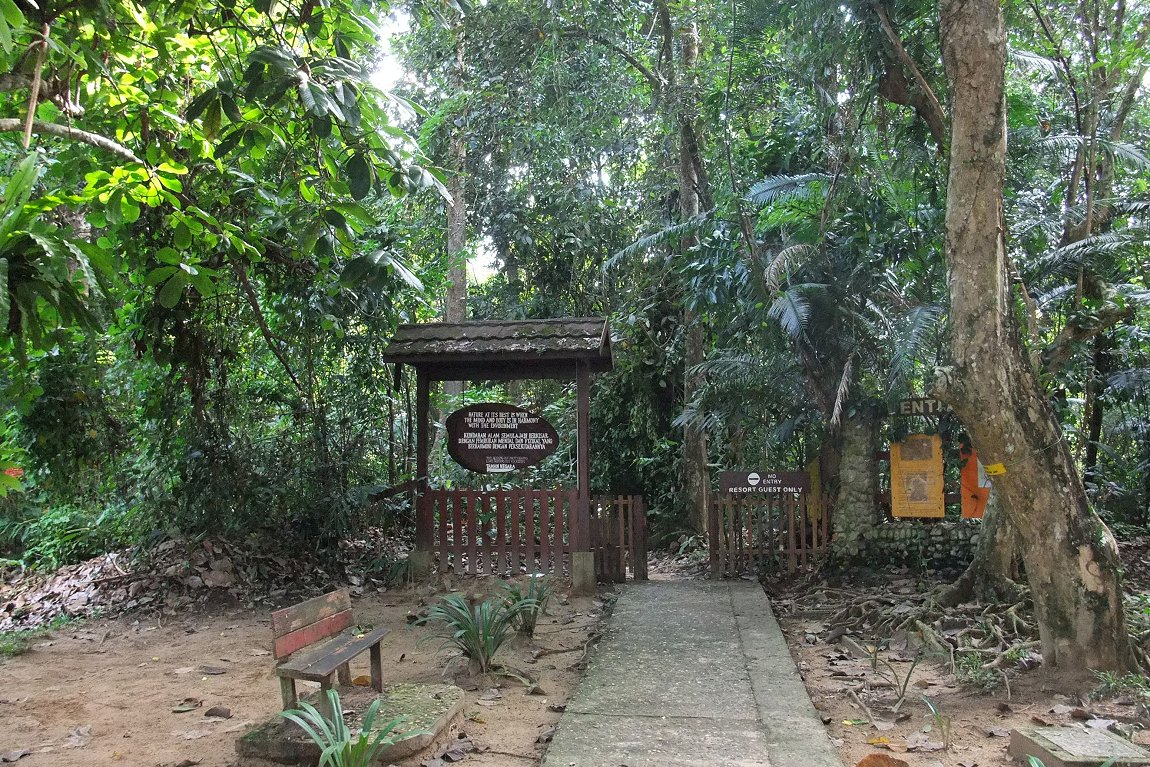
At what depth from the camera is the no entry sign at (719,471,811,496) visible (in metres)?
9.56

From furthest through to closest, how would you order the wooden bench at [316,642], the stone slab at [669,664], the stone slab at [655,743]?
the stone slab at [669,664]
the wooden bench at [316,642]
the stone slab at [655,743]

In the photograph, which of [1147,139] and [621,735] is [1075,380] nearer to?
[1147,139]

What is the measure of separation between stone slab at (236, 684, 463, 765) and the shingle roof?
4.58 m

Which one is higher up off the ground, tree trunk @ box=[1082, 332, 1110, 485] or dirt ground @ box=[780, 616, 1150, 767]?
Answer: tree trunk @ box=[1082, 332, 1110, 485]

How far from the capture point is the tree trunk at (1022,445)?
505cm

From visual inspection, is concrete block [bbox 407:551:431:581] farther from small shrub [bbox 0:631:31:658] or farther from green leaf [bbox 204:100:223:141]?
green leaf [bbox 204:100:223:141]

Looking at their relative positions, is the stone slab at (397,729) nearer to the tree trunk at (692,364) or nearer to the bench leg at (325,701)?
the bench leg at (325,701)

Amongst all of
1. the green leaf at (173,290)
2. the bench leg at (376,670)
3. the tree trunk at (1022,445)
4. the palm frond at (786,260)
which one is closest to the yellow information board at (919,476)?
the palm frond at (786,260)

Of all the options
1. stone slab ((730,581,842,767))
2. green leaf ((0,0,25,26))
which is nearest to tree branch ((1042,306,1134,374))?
stone slab ((730,581,842,767))

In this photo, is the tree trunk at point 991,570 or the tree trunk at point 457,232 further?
the tree trunk at point 457,232

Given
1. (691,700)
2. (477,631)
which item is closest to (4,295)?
(477,631)

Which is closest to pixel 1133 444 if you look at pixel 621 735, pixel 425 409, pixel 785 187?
pixel 785 187

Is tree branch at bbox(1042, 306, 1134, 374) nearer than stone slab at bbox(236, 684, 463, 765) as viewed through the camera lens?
No

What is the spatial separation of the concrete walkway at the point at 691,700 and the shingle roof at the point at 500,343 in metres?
2.89
